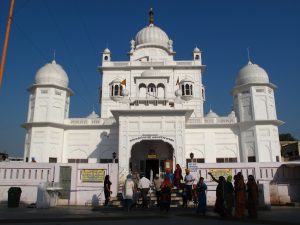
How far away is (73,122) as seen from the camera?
27.0 m

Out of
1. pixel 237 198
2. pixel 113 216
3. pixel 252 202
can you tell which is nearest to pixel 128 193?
pixel 113 216

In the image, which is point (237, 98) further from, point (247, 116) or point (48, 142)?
point (48, 142)

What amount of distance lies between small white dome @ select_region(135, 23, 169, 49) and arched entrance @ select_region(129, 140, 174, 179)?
15394 millimetres

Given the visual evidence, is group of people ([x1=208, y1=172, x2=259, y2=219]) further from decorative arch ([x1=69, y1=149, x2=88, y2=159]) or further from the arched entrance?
decorative arch ([x1=69, y1=149, x2=88, y2=159])

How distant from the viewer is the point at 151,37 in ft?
116

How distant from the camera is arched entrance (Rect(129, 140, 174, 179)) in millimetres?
23359

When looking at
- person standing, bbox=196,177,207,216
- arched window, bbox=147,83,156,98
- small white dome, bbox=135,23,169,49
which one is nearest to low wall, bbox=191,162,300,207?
person standing, bbox=196,177,207,216

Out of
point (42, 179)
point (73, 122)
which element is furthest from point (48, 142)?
point (42, 179)

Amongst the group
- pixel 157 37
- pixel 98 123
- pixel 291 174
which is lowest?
pixel 291 174

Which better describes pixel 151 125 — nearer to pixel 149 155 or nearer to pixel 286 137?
pixel 149 155

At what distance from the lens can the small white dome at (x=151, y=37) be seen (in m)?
35.2

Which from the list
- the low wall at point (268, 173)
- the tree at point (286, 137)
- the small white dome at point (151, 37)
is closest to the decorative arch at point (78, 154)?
the low wall at point (268, 173)

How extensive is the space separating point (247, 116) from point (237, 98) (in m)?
2.30

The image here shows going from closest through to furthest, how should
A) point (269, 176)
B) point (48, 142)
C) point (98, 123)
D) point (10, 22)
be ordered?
1. point (10, 22)
2. point (269, 176)
3. point (48, 142)
4. point (98, 123)
